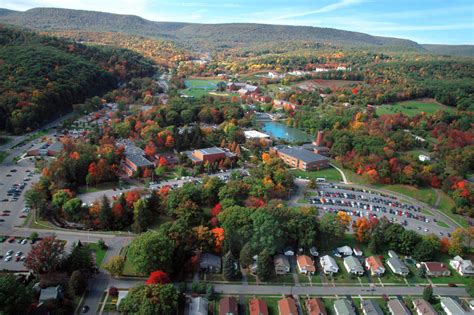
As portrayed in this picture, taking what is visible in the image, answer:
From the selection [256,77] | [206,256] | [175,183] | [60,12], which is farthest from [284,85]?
[60,12]

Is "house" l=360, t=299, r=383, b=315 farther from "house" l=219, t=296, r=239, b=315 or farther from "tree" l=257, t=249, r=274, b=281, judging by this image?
"house" l=219, t=296, r=239, b=315

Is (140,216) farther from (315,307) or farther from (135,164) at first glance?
(315,307)

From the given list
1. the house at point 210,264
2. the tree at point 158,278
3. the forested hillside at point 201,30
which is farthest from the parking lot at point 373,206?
the forested hillside at point 201,30

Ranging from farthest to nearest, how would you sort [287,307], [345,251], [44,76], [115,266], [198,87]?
1. [198,87]
2. [44,76]
3. [345,251]
4. [115,266]
5. [287,307]

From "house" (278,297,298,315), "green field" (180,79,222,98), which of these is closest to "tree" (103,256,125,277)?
"house" (278,297,298,315)

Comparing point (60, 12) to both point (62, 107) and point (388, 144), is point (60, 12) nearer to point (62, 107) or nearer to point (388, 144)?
point (62, 107)

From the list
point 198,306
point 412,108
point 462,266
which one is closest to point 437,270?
point 462,266
